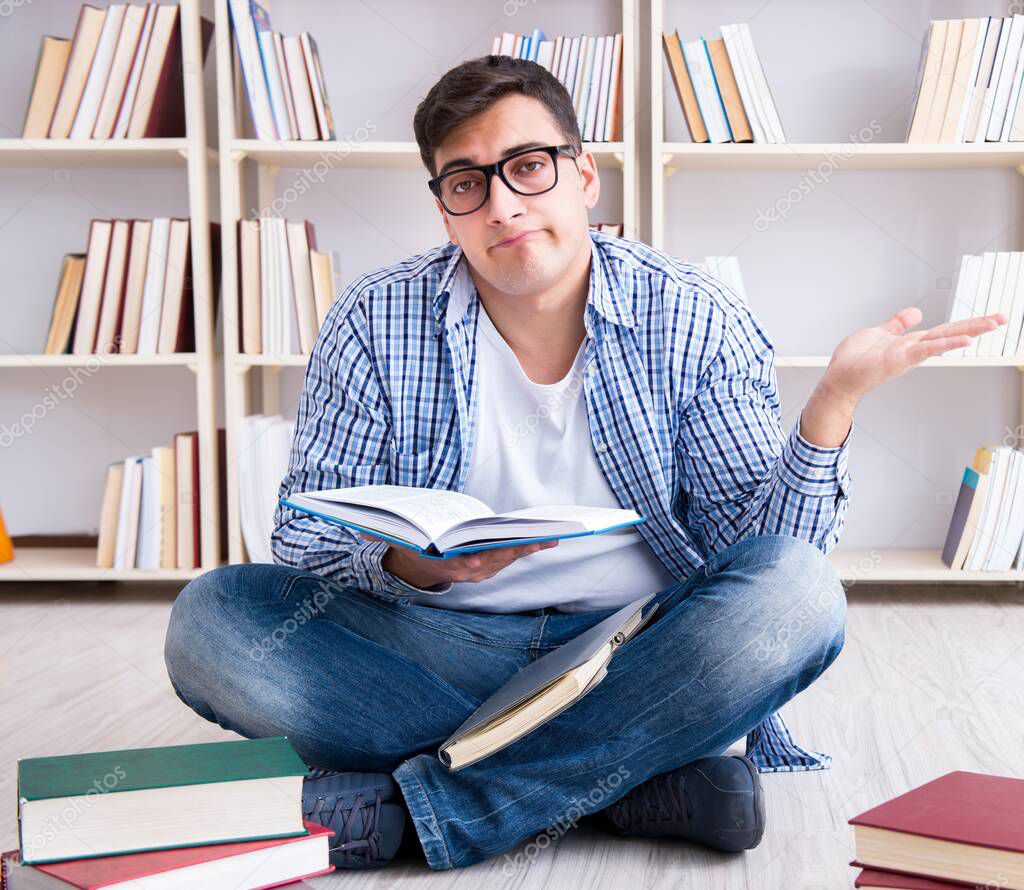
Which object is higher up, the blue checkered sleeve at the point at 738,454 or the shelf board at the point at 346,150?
the shelf board at the point at 346,150

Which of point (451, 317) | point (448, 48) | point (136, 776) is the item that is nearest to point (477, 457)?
point (451, 317)

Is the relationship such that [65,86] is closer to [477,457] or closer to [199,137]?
[199,137]

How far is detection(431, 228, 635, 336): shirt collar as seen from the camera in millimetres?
1292

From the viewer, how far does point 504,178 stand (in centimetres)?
126

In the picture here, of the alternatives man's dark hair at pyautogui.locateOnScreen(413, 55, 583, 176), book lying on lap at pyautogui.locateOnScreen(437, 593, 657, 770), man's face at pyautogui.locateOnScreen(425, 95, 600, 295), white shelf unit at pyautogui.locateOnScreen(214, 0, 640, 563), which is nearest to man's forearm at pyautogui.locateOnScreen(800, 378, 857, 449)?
book lying on lap at pyautogui.locateOnScreen(437, 593, 657, 770)

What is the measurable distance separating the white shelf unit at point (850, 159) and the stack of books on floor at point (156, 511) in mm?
1071

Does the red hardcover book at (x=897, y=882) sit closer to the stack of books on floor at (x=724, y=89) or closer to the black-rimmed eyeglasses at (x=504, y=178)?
the black-rimmed eyeglasses at (x=504, y=178)

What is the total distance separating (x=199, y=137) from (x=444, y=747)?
1681mm

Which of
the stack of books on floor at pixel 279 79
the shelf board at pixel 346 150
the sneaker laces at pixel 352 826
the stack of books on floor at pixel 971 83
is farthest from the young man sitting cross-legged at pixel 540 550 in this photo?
the stack of books on floor at pixel 971 83

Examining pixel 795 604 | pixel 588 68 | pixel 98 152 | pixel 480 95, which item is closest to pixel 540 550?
pixel 795 604

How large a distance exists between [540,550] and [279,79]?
5.27 feet

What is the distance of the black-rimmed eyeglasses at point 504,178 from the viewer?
1263mm

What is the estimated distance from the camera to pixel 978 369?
252cm

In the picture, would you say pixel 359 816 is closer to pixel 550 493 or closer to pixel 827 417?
pixel 550 493
